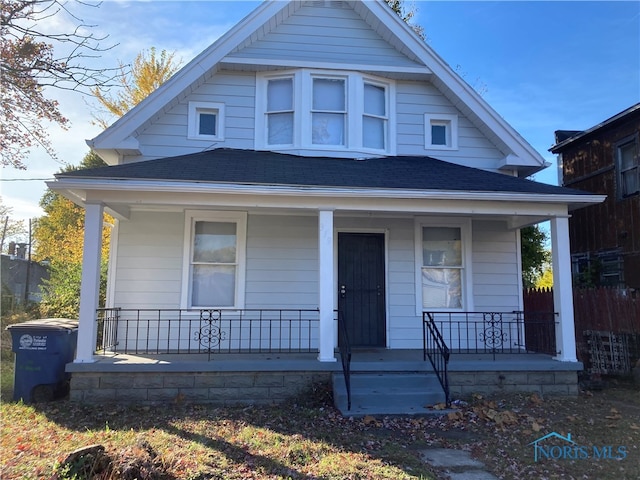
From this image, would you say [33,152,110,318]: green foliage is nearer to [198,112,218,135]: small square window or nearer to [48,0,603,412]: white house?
[48,0,603,412]: white house

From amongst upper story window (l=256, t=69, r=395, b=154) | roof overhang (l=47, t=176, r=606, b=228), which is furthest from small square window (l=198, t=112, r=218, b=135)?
roof overhang (l=47, t=176, r=606, b=228)

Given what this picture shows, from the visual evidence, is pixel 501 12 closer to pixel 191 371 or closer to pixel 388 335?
pixel 388 335

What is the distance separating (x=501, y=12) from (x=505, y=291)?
18.8ft

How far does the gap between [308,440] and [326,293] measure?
2203 mm

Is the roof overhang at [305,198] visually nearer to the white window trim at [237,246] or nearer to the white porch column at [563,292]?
the white porch column at [563,292]

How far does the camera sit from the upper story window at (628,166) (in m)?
10.4

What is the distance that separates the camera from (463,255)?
8.52 m

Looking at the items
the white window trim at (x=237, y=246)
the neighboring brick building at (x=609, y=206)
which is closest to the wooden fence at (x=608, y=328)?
the neighboring brick building at (x=609, y=206)

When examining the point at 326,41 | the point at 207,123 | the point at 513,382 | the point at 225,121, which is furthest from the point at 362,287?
the point at 326,41

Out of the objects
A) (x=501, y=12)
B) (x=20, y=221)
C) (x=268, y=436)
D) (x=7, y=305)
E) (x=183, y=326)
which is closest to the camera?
(x=268, y=436)

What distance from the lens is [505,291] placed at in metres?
8.55

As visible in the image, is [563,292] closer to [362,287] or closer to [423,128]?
[362,287]

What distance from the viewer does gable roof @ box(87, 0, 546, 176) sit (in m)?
8.08

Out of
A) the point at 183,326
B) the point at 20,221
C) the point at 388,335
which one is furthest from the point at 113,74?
the point at 20,221
